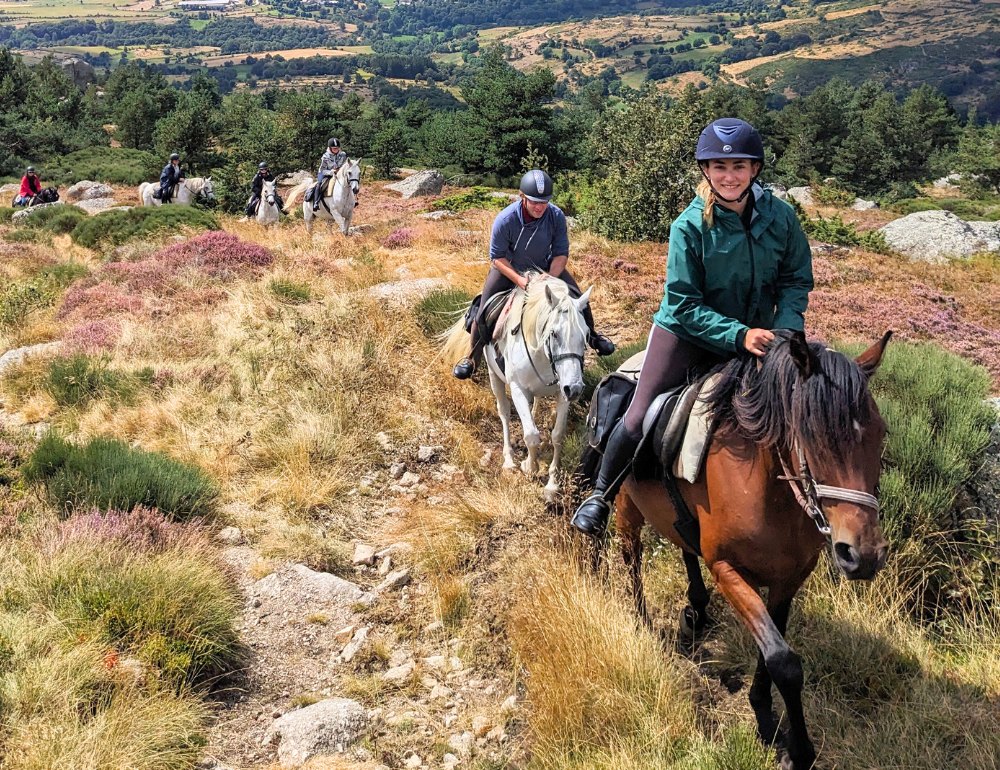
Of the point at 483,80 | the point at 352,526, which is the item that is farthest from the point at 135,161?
the point at 352,526

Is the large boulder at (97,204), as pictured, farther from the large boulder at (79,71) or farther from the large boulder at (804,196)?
the large boulder at (79,71)

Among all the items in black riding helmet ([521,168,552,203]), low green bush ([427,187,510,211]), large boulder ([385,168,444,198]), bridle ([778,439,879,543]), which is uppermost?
black riding helmet ([521,168,552,203])

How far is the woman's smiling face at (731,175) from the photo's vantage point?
3117 mm

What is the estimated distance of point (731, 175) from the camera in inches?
123

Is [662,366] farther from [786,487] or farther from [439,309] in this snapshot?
[439,309]

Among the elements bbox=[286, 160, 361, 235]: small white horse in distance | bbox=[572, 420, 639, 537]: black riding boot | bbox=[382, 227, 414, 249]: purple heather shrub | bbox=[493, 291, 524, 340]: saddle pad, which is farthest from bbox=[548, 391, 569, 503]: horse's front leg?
bbox=[286, 160, 361, 235]: small white horse in distance

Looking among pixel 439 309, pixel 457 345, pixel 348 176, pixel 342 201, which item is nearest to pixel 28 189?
pixel 342 201

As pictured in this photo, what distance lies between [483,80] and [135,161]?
19.8 meters

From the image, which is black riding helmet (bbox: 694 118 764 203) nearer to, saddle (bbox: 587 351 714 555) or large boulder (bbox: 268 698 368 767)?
saddle (bbox: 587 351 714 555)

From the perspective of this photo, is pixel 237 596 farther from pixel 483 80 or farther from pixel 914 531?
pixel 483 80

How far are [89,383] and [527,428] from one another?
556 centimetres

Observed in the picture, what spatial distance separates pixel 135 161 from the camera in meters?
38.3

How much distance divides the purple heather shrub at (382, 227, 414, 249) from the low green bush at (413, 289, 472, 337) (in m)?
5.42

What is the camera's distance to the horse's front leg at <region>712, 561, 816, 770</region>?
2881mm
